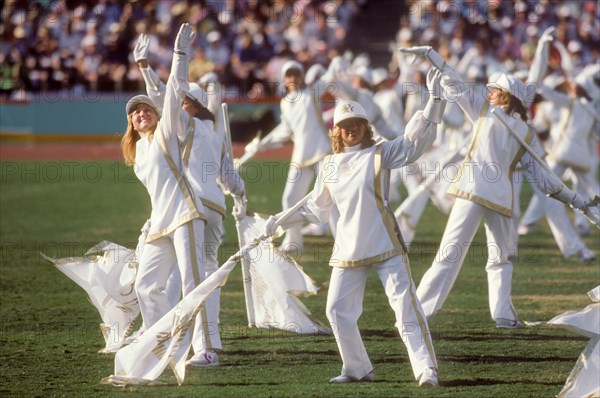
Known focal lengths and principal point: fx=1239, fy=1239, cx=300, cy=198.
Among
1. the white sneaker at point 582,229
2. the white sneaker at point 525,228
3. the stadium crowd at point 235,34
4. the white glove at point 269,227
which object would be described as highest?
the stadium crowd at point 235,34

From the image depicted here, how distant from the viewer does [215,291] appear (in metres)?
9.02

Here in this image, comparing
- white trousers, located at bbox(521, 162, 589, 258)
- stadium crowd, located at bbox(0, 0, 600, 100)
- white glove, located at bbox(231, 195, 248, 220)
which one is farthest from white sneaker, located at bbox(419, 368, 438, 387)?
stadium crowd, located at bbox(0, 0, 600, 100)

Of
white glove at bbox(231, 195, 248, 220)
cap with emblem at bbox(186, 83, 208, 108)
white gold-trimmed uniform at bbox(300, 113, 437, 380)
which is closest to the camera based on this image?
white gold-trimmed uniform at bbox(300, 113, 437, 380)

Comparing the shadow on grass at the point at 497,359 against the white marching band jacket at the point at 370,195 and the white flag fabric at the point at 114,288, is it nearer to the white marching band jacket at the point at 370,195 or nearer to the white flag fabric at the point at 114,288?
the white marching band jacket at the point at 370,195

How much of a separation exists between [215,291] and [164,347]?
96cm

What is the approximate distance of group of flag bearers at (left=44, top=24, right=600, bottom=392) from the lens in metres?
8.00

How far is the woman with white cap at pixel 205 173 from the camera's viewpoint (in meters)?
8.91

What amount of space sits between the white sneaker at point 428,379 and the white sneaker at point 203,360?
166 cm

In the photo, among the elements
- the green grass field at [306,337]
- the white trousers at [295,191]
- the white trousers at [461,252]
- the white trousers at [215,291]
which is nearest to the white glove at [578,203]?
the green grass field at [306,337]

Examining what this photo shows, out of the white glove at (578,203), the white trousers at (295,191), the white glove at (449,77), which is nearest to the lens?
the white glove at (578,203)

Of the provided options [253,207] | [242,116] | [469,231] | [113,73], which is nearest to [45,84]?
[113,73]

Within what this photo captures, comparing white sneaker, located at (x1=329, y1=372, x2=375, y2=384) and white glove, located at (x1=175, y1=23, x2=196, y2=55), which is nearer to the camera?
white sneaker, located at (x1=329, y1=372, x2=375, y2=384)

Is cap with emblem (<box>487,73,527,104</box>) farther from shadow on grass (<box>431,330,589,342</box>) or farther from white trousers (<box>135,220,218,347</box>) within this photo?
white trousers (<box>135,220,218,347</box>)

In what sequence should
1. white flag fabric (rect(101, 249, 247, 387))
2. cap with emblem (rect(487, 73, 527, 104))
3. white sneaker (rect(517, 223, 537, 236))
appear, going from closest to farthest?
white flag fabric (rect(101, 249, 247, 387)) < cap with emblem (rect(487, 73, 527, 104)) < white sneaker (rect(517, 223, 537, 236))
